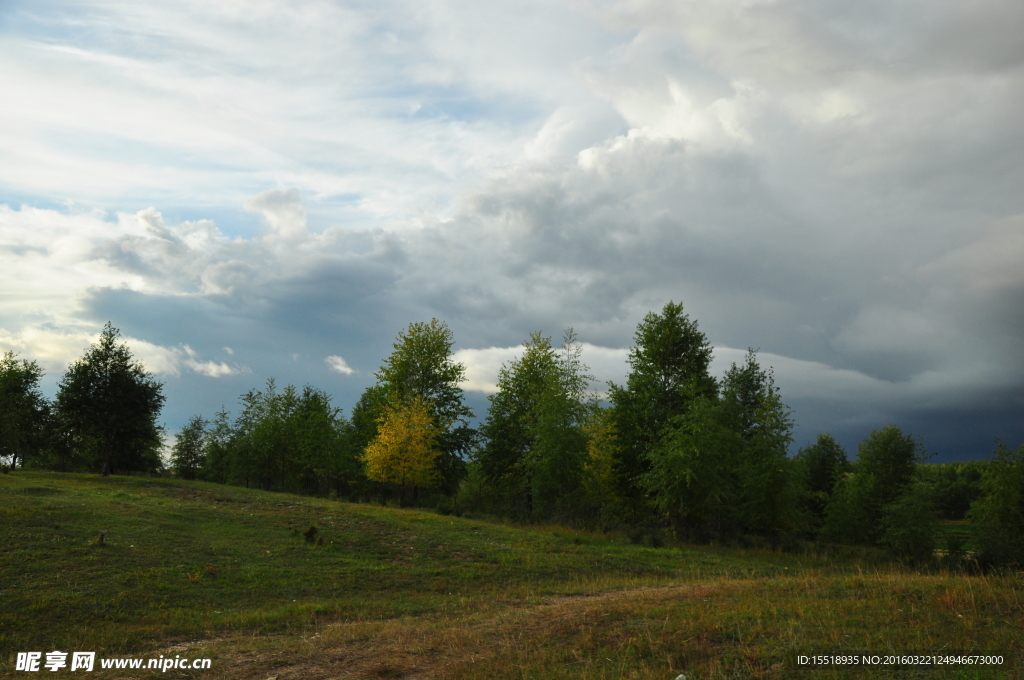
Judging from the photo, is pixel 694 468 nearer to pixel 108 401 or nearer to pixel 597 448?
pixel 597 448

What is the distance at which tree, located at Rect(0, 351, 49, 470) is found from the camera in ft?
133

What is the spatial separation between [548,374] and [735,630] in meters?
31.7

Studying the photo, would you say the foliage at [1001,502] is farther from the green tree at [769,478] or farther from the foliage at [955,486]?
the green tree at [769,478]

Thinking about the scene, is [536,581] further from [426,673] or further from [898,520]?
[898,520]

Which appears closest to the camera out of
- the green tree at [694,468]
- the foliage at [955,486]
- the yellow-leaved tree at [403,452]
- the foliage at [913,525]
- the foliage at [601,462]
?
the green tree at [694,468]

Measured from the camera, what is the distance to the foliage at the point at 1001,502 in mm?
40375

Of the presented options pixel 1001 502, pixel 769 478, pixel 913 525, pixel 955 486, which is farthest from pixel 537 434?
pixel 955 486

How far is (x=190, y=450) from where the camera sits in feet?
235

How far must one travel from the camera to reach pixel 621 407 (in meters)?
40.7

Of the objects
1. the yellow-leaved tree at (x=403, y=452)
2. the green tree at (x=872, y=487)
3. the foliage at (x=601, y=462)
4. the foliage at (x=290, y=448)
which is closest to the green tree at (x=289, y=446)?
the foliage at (x=290, y=448)

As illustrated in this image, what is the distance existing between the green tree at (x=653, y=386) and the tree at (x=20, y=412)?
43400mm

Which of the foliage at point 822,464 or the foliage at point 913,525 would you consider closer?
the foliage at point 913,525

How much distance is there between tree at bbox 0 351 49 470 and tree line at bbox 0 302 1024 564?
17 centimetres

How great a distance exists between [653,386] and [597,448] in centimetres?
625
